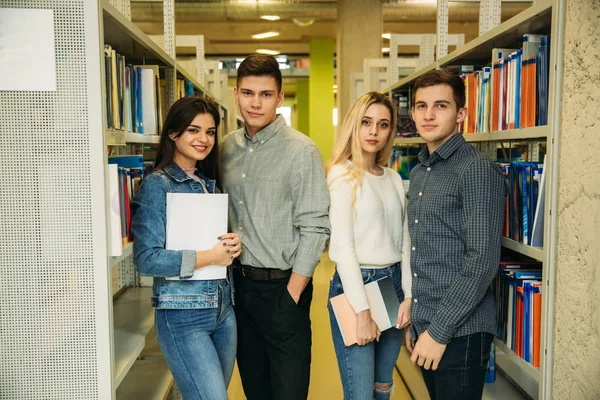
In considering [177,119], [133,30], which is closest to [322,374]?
[177,119]

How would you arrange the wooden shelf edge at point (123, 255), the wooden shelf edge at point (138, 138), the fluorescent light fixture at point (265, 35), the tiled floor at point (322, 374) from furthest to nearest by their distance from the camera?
1. the fluorescent light fixture at point (265, 35)
2. the tiled floor at point (322, 374)
3. the wooden shelf edge at point (138, 138)
4. the wooden shelf edge at point (123, 255)

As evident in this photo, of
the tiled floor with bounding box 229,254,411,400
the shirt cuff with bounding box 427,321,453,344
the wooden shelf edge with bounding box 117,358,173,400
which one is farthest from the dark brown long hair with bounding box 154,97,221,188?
the tiled floor with bounding box 229,254,411,400

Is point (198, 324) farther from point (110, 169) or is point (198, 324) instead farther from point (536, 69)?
point (536, 69)

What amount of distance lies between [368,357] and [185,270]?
2.55 ft

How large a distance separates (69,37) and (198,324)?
3.34 feet

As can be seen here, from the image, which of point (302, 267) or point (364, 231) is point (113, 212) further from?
point (364, 231)

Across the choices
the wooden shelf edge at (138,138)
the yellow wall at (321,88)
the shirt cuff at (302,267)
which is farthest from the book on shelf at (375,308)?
the yellow wall at (321,88)

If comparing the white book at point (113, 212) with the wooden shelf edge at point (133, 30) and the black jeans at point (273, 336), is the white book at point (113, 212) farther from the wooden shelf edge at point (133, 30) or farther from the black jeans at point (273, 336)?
the black jeans at point (273, 336)

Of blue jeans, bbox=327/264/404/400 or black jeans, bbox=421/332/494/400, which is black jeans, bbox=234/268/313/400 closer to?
blue jeans, bbox=327/264/404/400

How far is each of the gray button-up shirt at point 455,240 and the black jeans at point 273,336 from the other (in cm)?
48

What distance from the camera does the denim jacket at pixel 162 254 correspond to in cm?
178

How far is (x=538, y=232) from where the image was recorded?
1.75 m

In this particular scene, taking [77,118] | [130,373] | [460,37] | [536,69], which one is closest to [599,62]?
[536,69]

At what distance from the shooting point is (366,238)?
2.00 m
